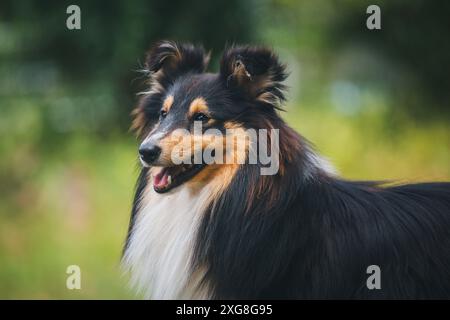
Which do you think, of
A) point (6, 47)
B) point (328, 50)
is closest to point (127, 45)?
point (6, 47)

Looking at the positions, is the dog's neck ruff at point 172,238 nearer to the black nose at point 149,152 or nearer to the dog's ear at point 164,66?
the black nose at point 149,152

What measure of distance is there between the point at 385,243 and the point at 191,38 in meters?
5.51

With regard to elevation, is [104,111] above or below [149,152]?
above

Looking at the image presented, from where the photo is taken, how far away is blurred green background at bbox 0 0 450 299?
8719mm

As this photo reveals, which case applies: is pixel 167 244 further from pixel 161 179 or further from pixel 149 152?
pixel 149 152

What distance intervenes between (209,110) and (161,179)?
0.47 metres

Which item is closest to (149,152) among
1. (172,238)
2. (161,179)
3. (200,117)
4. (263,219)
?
(161,179)

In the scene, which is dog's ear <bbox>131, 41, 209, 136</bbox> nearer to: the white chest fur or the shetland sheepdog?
the shetland sheepdog

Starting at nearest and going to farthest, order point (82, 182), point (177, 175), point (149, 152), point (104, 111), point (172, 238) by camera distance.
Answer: point (149, 152) < point (177, 175) < point (172, 238) < point (104, 111) < point (82, 182)

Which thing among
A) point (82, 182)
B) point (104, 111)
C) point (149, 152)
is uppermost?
point (104, 111)

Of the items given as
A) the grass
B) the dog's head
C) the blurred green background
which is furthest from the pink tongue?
the grass

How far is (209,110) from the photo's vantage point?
12.3 ft

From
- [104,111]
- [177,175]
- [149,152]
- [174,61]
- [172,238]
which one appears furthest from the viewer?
[104,111]

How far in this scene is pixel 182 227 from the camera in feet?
12.6
